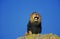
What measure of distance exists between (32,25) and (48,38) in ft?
0.80

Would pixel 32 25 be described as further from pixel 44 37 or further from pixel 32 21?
pixel 44 37

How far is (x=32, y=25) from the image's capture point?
1.21 m

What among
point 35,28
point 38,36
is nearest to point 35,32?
point 35,28

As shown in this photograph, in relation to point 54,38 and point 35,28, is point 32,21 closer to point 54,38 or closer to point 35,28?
point 35,28

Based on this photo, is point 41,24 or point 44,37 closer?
point 44,37

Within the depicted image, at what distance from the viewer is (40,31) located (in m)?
1.22

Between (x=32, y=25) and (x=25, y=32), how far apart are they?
0.32 feet

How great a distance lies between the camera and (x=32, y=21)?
1218mm

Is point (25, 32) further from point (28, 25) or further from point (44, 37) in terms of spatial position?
point (44, 37)

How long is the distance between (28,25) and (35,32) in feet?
0.34

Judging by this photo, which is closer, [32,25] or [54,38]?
[54,38]

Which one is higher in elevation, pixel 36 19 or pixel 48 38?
pixel 36 19

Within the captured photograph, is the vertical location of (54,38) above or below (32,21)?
below

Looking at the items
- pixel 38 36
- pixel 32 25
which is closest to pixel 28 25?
pixel 32 25
